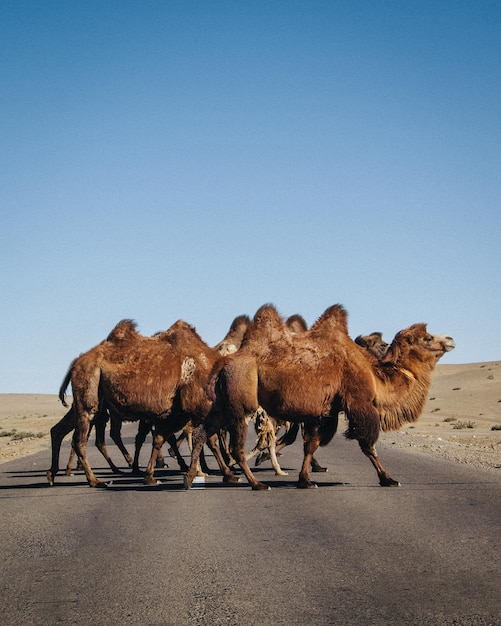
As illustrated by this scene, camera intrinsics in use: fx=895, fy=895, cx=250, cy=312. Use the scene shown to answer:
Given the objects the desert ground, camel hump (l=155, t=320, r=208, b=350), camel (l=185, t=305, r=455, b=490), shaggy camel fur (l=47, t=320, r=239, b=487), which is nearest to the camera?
camel (l=185, t=305, r=455, b=490)

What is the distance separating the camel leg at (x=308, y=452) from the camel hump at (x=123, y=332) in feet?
11.8

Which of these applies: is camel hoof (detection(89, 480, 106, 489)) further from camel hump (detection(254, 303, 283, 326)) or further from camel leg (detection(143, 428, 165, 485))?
camel hump (detection(254, 303, 283, 326))

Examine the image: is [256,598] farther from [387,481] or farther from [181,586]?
[387,481]

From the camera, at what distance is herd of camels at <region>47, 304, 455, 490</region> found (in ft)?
44.0

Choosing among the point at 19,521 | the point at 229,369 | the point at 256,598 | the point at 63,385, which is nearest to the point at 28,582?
the point at 256,598

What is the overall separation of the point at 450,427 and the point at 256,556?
116ft

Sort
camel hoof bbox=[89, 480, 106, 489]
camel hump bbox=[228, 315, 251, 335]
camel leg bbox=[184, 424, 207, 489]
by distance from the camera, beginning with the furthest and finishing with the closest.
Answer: camel hump bbox=[228, 315, 251, 335] → camel hoof bbox=[89, 480, 106, 489] → camel leg bbox=[184, 424, 207, 489]

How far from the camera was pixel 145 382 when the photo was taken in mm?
14750

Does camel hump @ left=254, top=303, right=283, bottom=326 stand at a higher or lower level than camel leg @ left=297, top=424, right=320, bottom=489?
higher

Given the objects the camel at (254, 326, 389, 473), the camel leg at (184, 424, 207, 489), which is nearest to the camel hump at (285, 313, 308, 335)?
the camel at (254, 326, 389, 473)

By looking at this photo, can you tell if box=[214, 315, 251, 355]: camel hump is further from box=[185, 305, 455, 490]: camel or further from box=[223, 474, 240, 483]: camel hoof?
box=[185, 305, 455, 490]: camel

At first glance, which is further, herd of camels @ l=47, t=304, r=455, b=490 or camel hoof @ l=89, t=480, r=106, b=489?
camel hoof @ l=89, t=480, r=106, b=489

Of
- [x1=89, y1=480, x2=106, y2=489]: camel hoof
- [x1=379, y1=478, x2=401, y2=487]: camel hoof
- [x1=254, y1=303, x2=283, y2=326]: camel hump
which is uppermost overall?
[x1=254, y1=303, x2=283, y2=326]: camel hump

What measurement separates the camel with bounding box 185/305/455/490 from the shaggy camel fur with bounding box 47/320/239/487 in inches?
46.2
